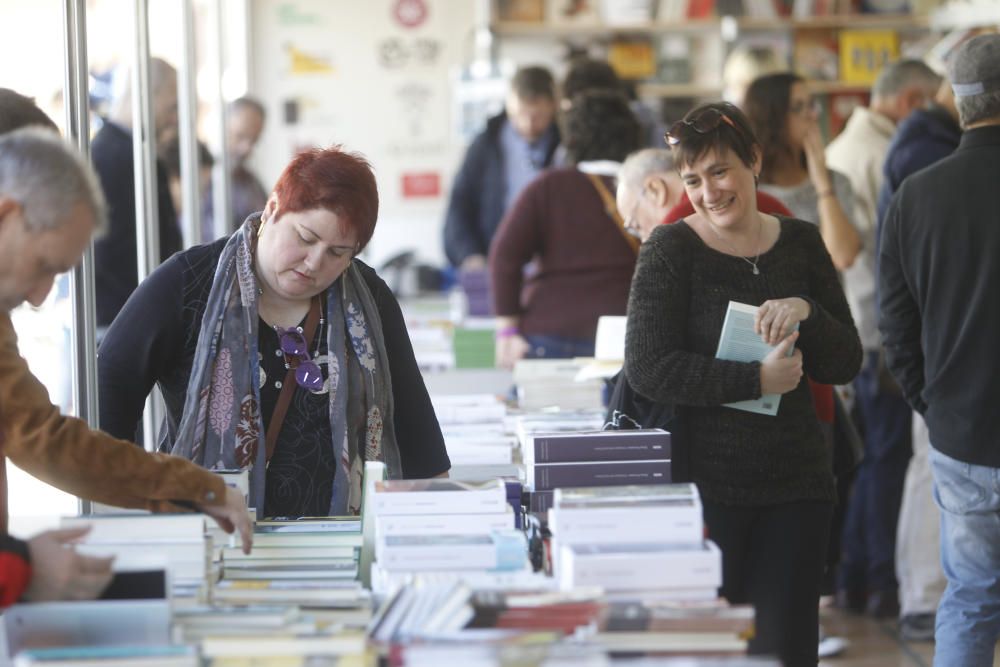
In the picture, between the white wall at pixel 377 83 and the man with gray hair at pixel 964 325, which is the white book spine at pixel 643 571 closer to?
the man with gray hair at pixel 964 325

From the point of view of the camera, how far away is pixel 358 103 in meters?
8.73

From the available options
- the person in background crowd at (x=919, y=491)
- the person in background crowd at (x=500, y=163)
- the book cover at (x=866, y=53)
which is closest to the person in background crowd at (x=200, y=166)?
the person in background crowd at (x=500, y=163)

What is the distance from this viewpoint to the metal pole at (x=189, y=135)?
464 centimetres

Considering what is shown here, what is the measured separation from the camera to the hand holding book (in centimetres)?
248

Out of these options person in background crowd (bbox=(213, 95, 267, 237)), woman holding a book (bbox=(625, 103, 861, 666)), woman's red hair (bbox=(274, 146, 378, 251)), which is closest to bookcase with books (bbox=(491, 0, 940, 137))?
person in background crowd (bbox=(213, 95, 267, 237))

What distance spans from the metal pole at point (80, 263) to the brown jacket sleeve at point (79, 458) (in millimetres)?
702

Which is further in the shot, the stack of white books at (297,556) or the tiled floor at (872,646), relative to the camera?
the tiled floor at (872,646)

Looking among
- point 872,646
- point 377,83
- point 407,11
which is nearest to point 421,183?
point 377,83

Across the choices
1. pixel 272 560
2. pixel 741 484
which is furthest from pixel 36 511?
pixel 741 484

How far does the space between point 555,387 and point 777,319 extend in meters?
1.07

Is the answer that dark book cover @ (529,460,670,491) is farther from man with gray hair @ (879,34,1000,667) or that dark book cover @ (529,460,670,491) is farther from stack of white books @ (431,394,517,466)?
man with gray hair @ (879,34,1000,667)

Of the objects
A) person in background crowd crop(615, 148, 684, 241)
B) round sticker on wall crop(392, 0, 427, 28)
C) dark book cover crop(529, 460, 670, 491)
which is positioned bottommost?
dark book cover crop(529, 460, 670, 491)

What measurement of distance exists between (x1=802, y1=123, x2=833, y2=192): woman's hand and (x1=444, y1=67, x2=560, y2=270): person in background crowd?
1476 mm

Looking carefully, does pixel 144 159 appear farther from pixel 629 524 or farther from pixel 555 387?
pixel 629 524
